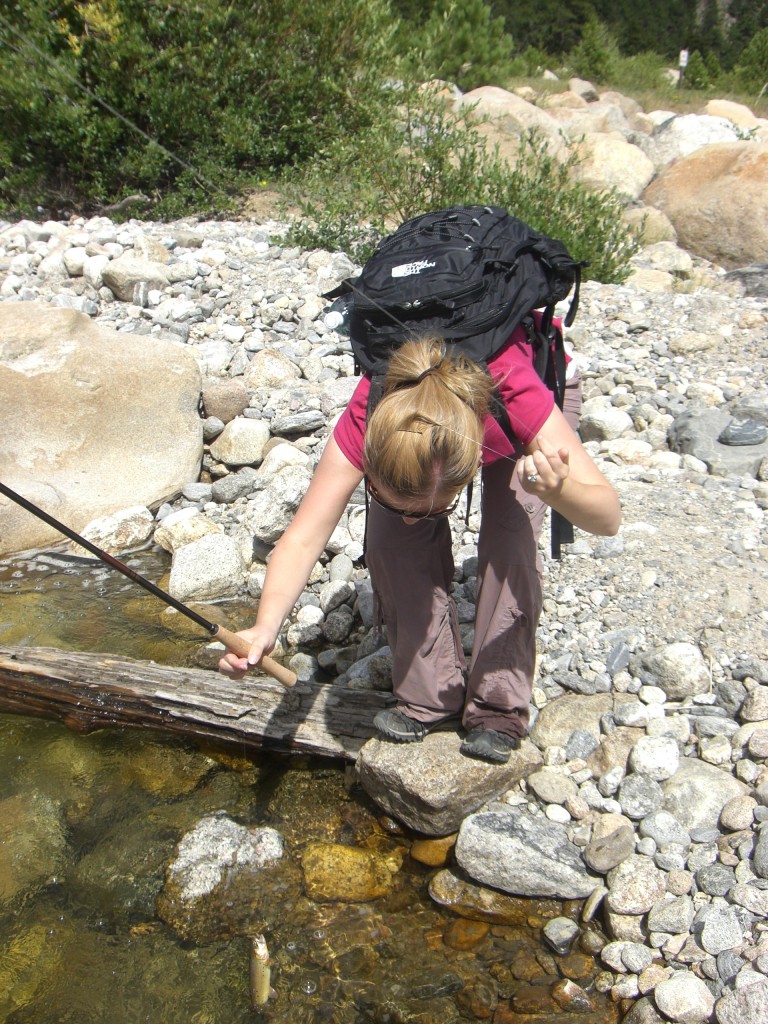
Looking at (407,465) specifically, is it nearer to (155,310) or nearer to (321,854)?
(321,854)

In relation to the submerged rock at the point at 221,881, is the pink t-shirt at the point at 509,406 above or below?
above

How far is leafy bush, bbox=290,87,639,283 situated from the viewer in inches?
301


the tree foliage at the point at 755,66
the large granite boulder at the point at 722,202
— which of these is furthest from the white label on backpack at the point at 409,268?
the tree foliage at the point at 755,66

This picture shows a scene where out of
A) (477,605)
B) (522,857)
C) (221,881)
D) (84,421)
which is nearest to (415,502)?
(477,605)

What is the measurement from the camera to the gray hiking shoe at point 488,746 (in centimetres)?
307

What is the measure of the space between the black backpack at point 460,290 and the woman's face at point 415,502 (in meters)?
0.25

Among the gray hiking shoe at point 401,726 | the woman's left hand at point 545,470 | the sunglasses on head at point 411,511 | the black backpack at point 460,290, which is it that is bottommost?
the gray hiking shoe at point 401,726

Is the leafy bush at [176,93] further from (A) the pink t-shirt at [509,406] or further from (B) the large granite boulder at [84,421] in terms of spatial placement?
(A) the pink t-shirt at [509,406]

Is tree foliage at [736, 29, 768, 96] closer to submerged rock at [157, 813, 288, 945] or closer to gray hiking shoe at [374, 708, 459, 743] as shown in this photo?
gray hiking shoe at [374, 708, 459, 743]

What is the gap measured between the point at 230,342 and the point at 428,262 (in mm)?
4412

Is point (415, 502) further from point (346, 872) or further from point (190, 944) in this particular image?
point (190, 944)

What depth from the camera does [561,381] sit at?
278 cm

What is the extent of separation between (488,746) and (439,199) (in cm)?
592

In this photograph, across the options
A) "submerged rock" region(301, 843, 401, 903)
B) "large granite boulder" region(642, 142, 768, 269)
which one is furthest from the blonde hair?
"large granite boulder" region(642, 142, 768, 269)
